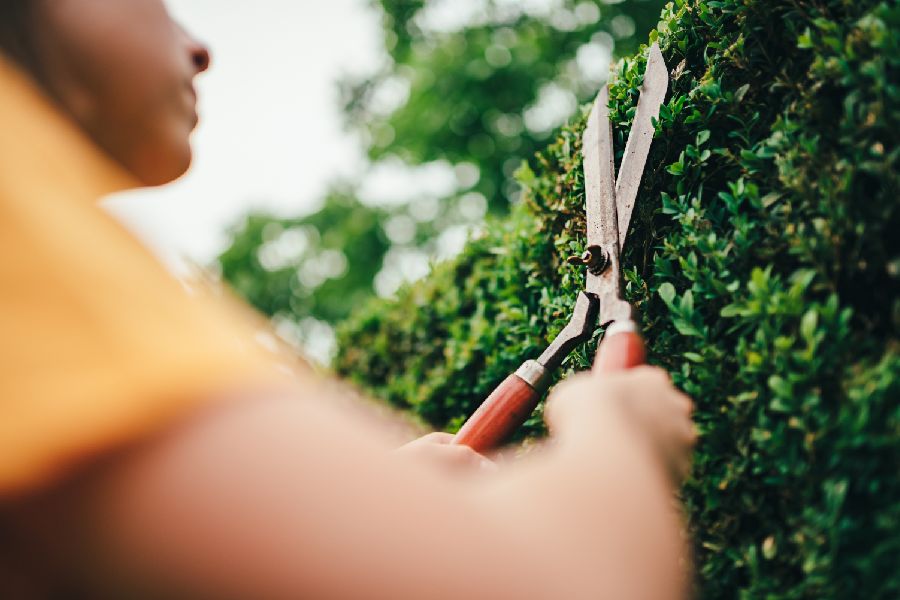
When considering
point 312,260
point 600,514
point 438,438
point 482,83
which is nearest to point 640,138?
point 438,438

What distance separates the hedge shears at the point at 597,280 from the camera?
1.79m

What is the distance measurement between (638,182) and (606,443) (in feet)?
3.91

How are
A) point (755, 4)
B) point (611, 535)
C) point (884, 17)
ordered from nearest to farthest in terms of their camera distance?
1. point (611, 535)
2. point (884, 17)
3. point (755, 4)

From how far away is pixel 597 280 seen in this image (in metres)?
1.83

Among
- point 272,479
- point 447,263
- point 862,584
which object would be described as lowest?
point 862,584

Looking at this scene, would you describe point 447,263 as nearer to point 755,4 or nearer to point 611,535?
point 755,4

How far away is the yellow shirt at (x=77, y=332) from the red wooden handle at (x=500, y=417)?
109 cm

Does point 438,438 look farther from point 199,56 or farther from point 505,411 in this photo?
point 199,56

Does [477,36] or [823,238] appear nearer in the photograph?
[823,238]

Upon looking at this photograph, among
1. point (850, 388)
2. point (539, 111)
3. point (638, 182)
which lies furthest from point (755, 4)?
point (539, 111)

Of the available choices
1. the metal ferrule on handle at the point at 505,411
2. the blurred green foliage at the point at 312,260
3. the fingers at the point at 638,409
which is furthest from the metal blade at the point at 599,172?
the blurred green foliage at the point at 312,260

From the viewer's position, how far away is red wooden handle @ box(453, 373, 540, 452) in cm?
179

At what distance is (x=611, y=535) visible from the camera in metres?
0.77

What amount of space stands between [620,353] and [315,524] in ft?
2.45
